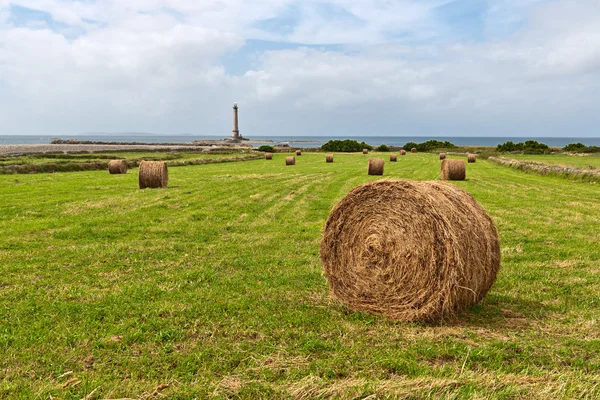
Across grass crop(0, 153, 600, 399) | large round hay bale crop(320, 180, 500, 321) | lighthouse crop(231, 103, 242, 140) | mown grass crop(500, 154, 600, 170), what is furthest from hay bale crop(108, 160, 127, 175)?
lighthouse crop(231, 103, 242, 140)

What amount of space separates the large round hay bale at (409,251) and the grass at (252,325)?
352 millimetres

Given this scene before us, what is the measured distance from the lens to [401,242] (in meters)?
7.78

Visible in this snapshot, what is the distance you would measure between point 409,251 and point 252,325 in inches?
115

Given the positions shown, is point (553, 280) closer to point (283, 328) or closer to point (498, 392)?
point (498, 392)

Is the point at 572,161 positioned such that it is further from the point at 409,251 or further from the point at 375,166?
the point at 409,251

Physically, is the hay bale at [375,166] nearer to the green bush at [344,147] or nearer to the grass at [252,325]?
the grass at [252,325]

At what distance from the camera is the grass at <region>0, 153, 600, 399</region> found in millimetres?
5359

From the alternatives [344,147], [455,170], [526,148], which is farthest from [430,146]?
[455,170]

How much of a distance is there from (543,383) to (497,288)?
376cm

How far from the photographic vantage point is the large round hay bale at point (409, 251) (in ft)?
23.9

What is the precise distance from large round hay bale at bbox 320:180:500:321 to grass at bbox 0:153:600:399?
352 millimetres

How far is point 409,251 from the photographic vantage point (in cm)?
763

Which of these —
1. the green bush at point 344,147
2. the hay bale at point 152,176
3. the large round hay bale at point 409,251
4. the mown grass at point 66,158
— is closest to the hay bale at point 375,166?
the hay bale at point 152,176

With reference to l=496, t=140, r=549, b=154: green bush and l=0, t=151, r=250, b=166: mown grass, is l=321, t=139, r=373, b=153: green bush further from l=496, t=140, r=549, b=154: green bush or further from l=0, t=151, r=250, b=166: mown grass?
l=0, t=151, r=250, b=166: mown grass
